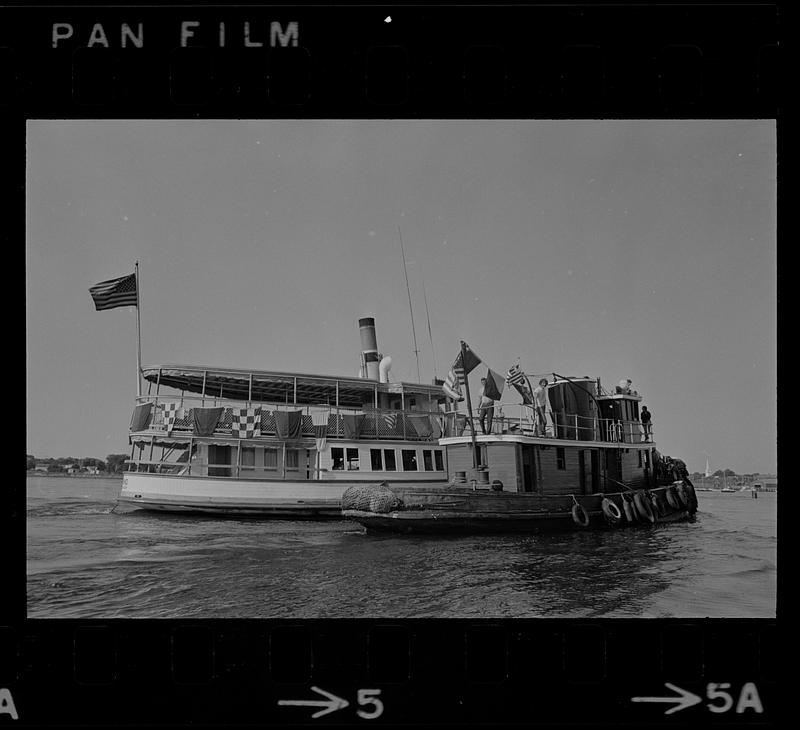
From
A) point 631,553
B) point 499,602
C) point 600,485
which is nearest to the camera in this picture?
point 499,602

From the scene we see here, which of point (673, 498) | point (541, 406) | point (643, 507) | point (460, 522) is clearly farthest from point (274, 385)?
point (673, 498)

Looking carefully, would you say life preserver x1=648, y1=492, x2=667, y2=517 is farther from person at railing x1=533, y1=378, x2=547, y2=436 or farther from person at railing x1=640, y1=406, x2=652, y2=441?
person at railing x1=533, y1=378, x2=547, y2=436

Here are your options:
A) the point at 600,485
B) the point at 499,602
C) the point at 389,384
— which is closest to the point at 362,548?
the point at 499,602

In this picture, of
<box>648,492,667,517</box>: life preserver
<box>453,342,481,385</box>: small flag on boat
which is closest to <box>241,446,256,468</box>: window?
<box>453,342,481,385</box>: small flag on boat

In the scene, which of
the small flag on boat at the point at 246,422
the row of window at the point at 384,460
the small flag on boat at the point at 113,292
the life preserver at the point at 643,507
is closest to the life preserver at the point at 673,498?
the life preserver at the point at 643,507

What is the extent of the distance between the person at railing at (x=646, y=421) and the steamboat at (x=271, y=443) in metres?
3.78

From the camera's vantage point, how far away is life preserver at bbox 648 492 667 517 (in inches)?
448

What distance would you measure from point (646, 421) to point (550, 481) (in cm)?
263
